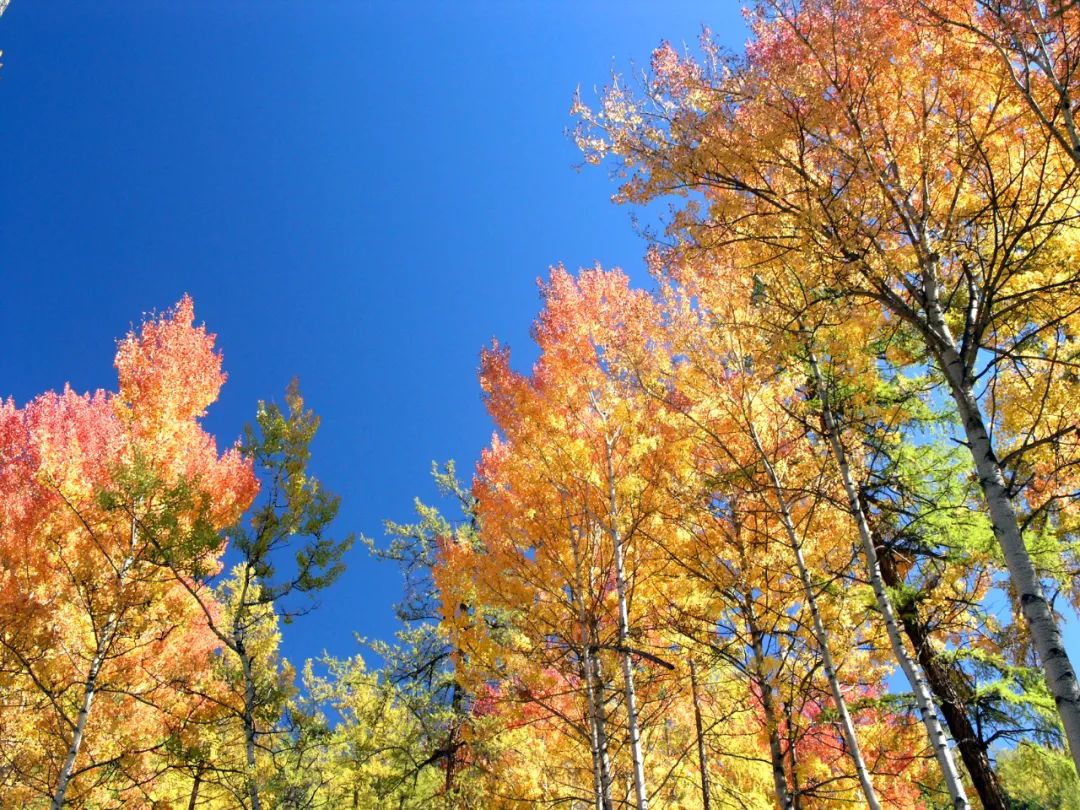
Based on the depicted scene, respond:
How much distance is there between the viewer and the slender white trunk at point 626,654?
504 cm

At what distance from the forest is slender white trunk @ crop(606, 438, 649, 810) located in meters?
0.05

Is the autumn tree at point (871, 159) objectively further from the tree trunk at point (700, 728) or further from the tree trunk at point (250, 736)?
the tree trunk at point (250, 736)

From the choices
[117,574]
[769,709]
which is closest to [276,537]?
[117,574]

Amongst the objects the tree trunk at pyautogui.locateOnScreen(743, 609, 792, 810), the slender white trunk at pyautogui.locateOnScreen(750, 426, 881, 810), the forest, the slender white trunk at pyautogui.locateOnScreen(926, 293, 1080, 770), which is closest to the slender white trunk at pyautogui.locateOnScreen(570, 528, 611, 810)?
the forest

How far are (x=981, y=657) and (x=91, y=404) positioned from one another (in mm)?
15475

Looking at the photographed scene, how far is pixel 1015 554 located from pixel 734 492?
2.96 meters

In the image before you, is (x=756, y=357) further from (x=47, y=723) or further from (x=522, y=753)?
(x=47, y=723)

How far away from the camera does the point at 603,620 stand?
665cm

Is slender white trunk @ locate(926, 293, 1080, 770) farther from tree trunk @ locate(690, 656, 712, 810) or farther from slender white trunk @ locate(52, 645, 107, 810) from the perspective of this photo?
slender white trunk @ locate(52, 645, 107, 810)

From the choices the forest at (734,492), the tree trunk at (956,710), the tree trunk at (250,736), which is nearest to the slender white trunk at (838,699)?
the forest at (734,492)

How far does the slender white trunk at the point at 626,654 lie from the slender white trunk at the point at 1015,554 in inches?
123

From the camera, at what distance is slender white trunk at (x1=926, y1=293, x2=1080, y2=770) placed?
8.63 feet

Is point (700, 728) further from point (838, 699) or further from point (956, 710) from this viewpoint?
point (838, 699)

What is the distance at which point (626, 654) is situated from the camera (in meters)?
5.49
